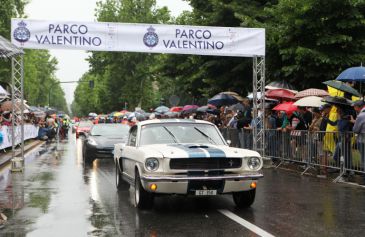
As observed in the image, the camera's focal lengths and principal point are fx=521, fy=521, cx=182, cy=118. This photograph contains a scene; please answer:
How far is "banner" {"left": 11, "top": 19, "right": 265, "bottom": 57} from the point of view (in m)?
15.7

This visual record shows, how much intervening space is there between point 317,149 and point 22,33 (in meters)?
9.17

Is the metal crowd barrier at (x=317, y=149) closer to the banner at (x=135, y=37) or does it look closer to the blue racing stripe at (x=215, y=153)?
the banner at (x=135, y=37)

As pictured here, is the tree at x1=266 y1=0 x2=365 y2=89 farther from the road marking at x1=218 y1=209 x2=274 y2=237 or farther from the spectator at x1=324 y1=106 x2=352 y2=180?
the road marking at x1=218 y1=209 x2=274 y2=237

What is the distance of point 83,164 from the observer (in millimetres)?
17547

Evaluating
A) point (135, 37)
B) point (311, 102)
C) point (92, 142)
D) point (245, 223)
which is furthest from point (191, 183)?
point (92, 142)

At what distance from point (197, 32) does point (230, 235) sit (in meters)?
10.9

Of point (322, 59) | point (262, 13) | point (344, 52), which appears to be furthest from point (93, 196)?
point (262, 13)

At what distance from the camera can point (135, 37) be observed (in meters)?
16.4

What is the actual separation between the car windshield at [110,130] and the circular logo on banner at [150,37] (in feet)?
13.2

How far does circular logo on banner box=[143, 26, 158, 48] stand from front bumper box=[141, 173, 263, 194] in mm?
8714

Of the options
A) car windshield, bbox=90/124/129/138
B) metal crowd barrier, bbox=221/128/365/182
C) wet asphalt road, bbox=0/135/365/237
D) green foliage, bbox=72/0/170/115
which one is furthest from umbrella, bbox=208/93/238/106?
green foliage, bbox=72/0/170/115

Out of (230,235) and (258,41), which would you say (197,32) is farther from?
(230,235)

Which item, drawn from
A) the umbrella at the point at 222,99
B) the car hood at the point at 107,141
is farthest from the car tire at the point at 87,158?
the umbrella at the point at 222,99

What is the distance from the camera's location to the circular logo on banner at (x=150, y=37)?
16344 mm
